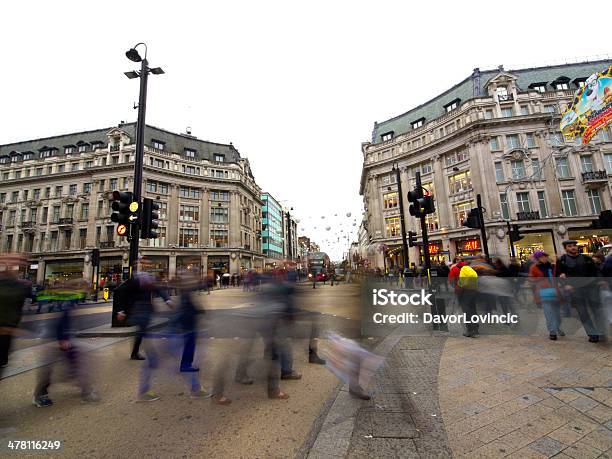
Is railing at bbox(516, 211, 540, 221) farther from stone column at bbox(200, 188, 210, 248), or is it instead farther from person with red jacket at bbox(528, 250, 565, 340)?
stone column at bbox(200, 188, 210, 248)

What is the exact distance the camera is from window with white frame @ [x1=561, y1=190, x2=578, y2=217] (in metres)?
30.1

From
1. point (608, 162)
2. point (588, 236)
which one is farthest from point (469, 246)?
point (608, 162)

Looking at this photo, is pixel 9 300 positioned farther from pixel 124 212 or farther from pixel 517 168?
pixel 517 168

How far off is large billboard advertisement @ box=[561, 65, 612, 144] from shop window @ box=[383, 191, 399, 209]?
24637mm

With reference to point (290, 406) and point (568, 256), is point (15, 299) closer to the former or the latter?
point (290, 406)

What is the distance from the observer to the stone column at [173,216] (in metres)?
40.4

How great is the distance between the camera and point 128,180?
131 ft

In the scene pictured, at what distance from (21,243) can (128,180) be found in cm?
2020

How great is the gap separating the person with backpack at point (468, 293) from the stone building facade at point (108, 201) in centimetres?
3844

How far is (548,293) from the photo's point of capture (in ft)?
19.8

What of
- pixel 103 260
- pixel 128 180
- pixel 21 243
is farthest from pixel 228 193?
pixel 21 243

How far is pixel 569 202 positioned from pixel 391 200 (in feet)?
64.6

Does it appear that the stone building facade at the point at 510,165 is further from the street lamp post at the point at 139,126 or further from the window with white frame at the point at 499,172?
the street lamp post at the point at 139,126

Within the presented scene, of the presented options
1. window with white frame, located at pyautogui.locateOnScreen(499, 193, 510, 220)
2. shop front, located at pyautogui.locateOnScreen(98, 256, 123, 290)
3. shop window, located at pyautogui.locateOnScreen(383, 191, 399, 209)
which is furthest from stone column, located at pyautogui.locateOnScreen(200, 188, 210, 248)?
window with white frame, located at pyautogui.locateOnScreen(499, 193, 510, 220)
